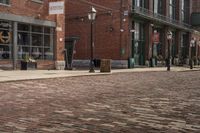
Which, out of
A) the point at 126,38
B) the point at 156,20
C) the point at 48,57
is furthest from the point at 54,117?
the point at 156,20

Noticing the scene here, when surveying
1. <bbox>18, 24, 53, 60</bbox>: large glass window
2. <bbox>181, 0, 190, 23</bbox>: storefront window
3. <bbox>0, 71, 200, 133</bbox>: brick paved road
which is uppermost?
<bbox>181, 0, 190, 23</bbox>: storefront window

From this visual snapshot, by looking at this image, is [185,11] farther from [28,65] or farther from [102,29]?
[28,65]

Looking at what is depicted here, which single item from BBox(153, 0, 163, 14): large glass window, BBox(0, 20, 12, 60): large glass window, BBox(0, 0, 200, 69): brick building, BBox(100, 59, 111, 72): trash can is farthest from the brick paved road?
BBox(153, 0, 163, 14): large glass window

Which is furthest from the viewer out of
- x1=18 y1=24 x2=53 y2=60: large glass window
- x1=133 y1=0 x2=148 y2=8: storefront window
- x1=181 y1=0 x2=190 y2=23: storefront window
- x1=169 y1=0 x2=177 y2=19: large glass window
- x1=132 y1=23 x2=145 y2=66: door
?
x1=181 y1=0 x2=190 y2=23: storefront window

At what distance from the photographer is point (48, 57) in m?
34.1

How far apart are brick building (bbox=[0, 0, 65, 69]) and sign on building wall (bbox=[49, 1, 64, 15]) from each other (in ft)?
3.07

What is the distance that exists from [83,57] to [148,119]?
39.3 metres

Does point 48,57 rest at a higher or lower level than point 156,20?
lower

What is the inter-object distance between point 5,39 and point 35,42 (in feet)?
12.3

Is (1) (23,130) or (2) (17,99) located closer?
(1) (23,130)

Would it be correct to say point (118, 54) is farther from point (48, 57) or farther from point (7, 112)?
point (7, 112)

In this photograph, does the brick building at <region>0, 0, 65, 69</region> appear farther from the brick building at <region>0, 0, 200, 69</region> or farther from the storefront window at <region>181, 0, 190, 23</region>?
the storefront window at <region>181, 0, 190, 23</region>

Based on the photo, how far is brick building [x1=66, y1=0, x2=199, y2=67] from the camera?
44.7m

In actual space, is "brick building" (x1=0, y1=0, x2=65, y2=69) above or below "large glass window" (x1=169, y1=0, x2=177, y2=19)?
below
